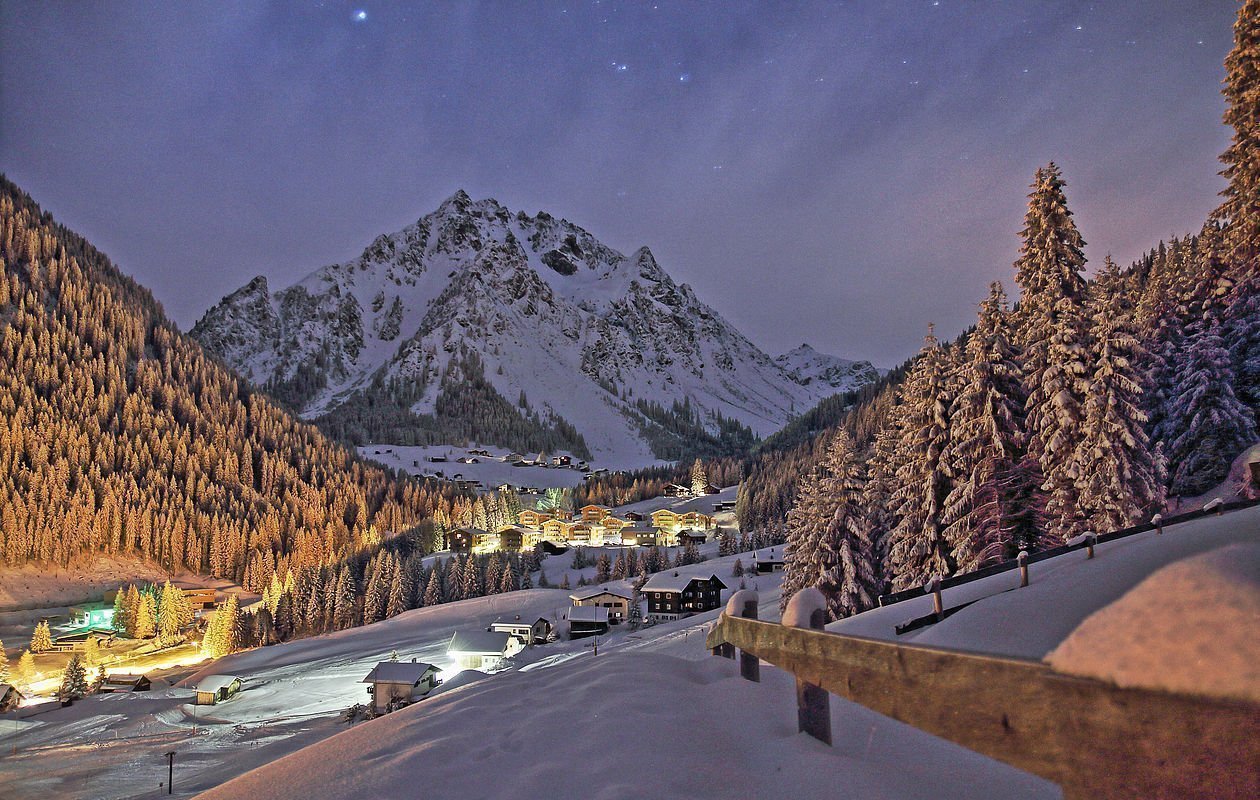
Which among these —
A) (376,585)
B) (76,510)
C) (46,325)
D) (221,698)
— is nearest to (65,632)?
(76,510)

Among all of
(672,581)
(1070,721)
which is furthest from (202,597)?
(1070,721)

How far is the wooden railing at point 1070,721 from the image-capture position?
1.44 meters

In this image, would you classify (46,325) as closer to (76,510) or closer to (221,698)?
(76,510)

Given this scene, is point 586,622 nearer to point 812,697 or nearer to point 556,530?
point 812,697

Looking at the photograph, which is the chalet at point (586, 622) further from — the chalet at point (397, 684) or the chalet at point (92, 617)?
the chalet at point (92, 617)

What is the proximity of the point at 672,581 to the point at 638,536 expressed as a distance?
1999 inches

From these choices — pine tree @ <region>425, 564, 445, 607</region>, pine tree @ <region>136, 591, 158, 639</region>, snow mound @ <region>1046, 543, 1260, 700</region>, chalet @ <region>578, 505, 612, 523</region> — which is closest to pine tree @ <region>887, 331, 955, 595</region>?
snow mound @ <region>1046, 543, 1260, 700</region>

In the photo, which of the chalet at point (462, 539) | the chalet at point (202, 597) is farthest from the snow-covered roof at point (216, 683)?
the chalet at point (462, 539)

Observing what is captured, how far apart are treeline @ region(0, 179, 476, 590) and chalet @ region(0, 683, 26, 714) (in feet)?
149

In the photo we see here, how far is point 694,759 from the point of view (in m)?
4.12

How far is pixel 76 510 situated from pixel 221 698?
7308 cm

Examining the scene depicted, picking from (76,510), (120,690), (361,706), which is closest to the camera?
(361,706)

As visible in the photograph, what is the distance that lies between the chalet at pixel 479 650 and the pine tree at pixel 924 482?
3070cm

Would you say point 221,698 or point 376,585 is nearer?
point 221,698
